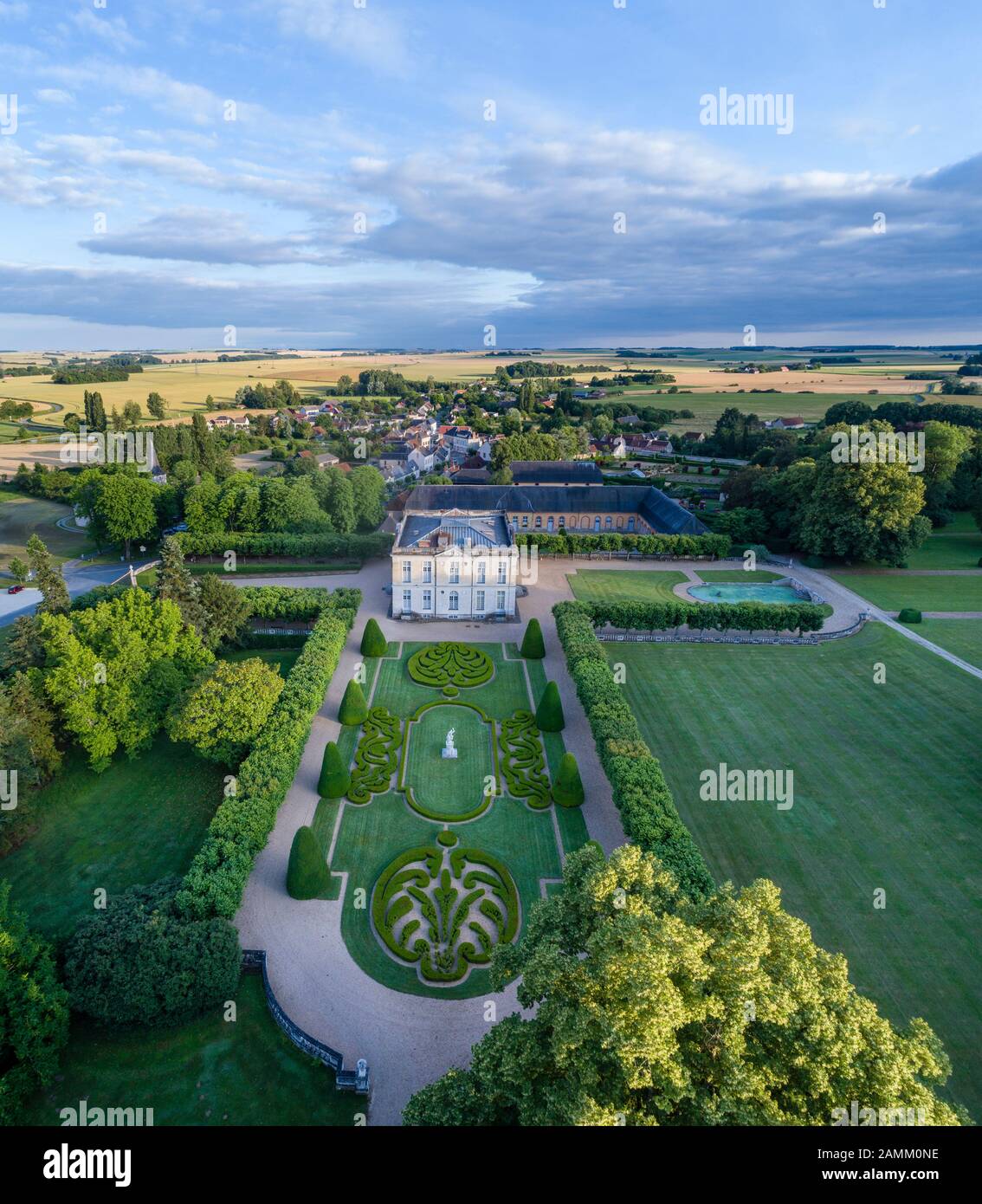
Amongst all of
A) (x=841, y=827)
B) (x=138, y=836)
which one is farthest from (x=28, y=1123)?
(x=841, y=827)

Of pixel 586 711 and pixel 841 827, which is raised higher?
pixel 586 711

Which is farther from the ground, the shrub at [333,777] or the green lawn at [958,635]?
the green lawn at [958,635]

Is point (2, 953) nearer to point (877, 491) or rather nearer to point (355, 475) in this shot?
point (355, 475)

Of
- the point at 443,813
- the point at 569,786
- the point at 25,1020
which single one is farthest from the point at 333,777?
the point at 25,1020

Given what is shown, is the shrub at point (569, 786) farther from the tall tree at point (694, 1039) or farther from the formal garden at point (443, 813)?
the tall tree at point (694, 1039)

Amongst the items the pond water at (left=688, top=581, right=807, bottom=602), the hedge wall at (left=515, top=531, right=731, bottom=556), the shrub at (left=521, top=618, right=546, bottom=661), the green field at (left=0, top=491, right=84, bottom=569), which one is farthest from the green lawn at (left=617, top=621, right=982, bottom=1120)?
the green field at (left=0, top=491, right=84, bottom=569)

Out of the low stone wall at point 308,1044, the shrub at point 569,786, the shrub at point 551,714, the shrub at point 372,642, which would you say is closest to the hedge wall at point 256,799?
the low stone wall at point 308,1044

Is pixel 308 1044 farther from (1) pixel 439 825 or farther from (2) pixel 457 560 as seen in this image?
(2) pixel 457 560
